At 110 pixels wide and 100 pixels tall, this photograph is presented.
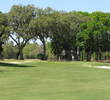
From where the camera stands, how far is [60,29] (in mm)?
80438

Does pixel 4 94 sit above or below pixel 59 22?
below

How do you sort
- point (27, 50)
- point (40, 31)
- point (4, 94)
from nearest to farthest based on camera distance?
point (4, 94), point (40, 31), point (27, 50)

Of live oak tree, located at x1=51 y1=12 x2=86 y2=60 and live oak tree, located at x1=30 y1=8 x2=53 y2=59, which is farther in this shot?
live oak tree, located at x1=51 y1=12 x2=86 y2=60

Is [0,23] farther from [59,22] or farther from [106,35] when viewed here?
[106,35]

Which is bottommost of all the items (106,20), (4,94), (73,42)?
(4,94)

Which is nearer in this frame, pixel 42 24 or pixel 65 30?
pixel 42 24

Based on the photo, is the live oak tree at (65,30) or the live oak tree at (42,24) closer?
the live oak tree at (42,24)

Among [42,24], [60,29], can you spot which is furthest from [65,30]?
[42,24]

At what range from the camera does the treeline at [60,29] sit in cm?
7806

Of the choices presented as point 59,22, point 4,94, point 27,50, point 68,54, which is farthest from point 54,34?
point 4,94

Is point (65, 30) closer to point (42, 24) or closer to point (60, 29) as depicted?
point (60, 29)

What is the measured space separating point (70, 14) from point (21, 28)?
517 inches

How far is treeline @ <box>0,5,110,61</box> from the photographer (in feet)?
256

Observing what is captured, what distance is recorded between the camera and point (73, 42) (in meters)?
85.8
